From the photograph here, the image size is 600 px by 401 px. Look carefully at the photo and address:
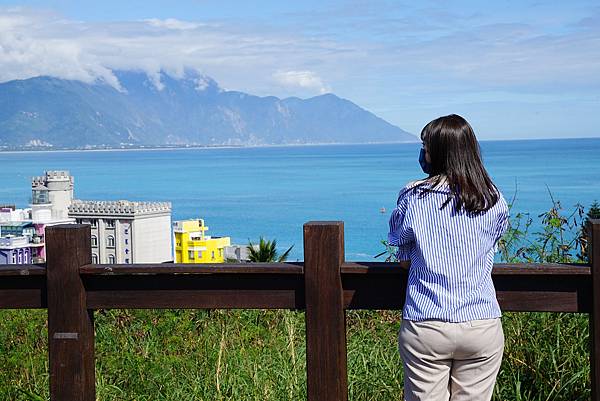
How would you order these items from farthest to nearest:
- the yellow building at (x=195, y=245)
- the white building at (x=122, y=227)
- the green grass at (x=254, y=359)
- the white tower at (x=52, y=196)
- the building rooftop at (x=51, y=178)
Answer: the building rooftop at (x=51, y=178)
the white tower at (x=52, y=196)
the white building at (x=122, y=227)
the yellow building at (x=195, y=245)
the green grass at (x=254, y=359)

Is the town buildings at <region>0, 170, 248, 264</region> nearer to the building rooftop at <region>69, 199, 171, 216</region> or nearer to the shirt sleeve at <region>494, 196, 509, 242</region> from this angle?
the building rooftop at <region>69, 199, 171, 216</region>

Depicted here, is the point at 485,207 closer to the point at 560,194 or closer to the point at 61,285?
the point at 61,285

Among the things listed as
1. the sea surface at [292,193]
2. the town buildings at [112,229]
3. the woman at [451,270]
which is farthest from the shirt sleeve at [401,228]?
the sea surface at [292,193]

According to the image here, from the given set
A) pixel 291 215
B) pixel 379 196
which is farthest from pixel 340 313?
pixel 379 196

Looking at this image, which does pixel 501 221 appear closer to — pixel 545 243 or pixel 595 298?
pixel 595 298

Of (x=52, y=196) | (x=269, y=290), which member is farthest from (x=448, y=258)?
(x=52, y=196)

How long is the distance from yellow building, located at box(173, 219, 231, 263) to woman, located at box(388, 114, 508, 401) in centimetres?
3516

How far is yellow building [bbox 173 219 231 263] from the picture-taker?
38531 mm

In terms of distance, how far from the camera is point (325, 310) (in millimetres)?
2941

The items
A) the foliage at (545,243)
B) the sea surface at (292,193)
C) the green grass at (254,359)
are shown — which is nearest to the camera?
the green grass at (254,359)

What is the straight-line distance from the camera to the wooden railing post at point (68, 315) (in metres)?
3.09

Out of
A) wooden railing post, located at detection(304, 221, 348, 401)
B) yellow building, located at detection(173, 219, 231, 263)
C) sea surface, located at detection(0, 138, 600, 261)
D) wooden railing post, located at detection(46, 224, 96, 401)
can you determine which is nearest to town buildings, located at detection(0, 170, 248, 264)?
yellow building, located at detection(173, 219, 231, 263)

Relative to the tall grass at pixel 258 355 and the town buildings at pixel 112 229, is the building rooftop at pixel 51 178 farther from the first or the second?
the tall grass at pixel 258 355

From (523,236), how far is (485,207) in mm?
2897
